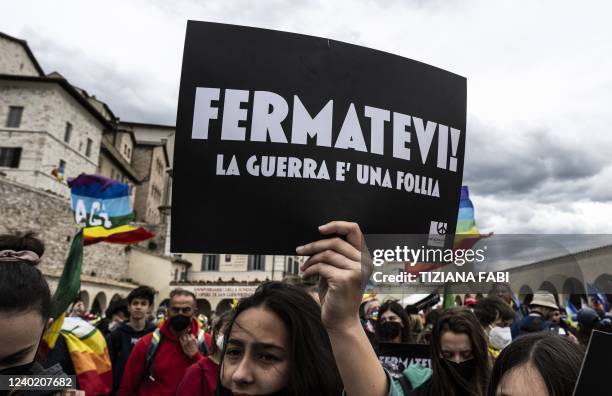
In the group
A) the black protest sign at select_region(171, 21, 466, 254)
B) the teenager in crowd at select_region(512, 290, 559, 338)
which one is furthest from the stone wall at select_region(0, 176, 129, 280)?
the black protest sign at select_region(171, 21, 466, 254)

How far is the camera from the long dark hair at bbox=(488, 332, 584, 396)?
1.42 meters

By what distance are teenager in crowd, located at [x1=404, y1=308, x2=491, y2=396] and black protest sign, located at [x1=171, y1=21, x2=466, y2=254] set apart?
50.1 inches

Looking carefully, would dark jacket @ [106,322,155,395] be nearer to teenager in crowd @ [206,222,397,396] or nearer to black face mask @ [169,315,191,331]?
black face mask @ [169,315,191,331]

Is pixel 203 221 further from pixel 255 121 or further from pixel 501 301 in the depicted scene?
pixel 501 301

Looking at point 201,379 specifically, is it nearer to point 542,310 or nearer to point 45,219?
point 542,310

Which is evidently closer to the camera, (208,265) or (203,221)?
(203,221)

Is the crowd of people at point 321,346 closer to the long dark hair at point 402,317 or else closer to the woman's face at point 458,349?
the woman's face at point 458,349

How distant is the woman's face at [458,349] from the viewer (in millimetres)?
2975

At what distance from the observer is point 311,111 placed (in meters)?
1.73

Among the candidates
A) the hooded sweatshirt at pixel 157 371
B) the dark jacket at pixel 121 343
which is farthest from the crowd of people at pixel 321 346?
the dark jacket at pixel 121 343

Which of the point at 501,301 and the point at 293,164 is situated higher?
the point at 293,164

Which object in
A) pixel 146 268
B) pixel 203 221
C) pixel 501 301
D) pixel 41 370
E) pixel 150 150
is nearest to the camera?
pixel 41 370

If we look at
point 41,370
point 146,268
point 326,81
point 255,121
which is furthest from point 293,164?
point 146,268

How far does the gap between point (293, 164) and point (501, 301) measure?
4233mm
